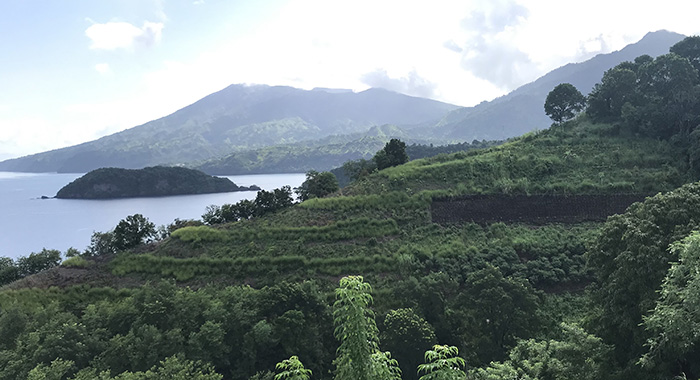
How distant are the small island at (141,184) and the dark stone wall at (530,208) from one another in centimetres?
9553

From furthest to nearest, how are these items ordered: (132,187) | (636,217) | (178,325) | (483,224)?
(132,187) → (483,224) → (178,325) → (636,217)

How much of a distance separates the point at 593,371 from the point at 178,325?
56.4ft

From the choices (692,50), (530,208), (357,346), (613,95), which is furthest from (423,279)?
(692,50)

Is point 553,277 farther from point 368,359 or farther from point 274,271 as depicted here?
point 368,359

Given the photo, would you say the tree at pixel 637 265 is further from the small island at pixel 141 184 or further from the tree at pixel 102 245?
the small island at pixel 141 184

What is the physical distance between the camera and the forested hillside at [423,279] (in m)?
10.9

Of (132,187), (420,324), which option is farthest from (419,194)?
(132,187)

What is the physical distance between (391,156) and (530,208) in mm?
17263

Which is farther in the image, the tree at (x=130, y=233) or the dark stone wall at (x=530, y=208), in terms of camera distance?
the tree at (x=130, y=233)

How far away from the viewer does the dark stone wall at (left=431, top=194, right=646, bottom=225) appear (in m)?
30.0

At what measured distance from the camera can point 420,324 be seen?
55.6ft

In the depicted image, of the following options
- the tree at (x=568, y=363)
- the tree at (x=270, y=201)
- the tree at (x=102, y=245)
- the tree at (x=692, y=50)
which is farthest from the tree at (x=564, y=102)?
the tree at (x=102, y=245)

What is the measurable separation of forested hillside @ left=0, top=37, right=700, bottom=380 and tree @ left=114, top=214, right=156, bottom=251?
0.19 meters

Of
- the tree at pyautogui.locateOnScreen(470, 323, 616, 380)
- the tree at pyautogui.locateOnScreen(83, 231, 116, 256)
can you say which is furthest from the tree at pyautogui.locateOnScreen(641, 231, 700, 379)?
the tree at pyautogui.locateOnScreen(83, 231, 116, 256)
